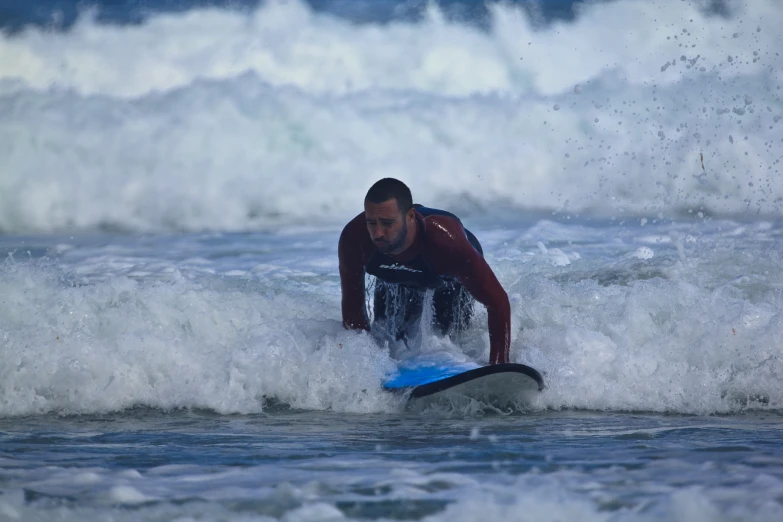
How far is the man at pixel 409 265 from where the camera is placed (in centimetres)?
554

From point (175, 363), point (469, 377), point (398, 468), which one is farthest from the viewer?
point (175, 363)

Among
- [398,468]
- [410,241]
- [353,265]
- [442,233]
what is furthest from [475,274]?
[398,468]

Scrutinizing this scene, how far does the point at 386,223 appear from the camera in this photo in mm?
5520

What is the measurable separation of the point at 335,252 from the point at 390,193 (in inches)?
246

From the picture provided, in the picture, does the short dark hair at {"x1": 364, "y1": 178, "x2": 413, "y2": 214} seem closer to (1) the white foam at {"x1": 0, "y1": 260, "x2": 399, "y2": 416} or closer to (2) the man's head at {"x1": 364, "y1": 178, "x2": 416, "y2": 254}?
(2) the man's head at {"x1": 364, "y1": 178, "x2": 416, "y2": 254}

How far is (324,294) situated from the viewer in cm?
929

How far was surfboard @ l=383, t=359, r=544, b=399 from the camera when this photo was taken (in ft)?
17.5

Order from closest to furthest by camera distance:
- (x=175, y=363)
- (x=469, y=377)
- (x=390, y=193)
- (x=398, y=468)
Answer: (x=398, y=468), (x=469, y=377), (x=390, y=193), (x=175, y=363)

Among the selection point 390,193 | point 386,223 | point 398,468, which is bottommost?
point 398,468

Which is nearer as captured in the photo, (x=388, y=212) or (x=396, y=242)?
(x=388, y=212)

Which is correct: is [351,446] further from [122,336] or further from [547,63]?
[547,63]

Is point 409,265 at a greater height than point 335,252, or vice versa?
point 335,252

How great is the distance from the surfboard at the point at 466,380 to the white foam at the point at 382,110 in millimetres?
8810

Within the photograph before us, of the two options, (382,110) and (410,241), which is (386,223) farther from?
(382,110)
